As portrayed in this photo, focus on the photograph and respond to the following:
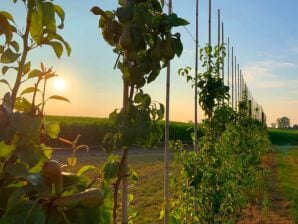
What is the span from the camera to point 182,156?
5598mm

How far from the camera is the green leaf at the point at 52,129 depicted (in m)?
1.34

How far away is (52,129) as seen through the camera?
4.43 feet

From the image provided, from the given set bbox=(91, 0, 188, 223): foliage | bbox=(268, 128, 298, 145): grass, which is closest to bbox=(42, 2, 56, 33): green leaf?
bbox=(91, 0, 188, 223): foliage

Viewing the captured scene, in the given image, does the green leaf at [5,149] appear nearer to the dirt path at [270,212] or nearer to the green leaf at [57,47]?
the green leaf at [57,47]

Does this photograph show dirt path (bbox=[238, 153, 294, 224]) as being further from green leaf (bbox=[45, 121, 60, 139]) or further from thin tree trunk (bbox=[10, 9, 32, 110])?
thin tree trunk (bbox=[10, 9, 32, 110])

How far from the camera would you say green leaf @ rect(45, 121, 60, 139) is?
4.41ft

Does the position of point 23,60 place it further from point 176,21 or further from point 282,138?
point 282,138

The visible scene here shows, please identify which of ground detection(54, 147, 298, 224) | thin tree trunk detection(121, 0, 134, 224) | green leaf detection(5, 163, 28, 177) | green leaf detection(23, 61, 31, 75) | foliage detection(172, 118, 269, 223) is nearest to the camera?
green leaf detection(5, 163, 28, 177)

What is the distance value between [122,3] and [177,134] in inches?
1506

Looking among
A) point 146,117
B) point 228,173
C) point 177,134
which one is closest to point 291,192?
point 228,173

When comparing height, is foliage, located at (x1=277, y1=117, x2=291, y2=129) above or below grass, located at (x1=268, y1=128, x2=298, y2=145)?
above

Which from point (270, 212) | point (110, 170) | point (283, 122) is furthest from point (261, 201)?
point (283, 122)

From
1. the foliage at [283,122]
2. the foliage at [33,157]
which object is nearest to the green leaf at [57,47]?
the foliage at [33,157]

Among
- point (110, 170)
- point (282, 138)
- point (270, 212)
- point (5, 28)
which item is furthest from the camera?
point (282, 138)
